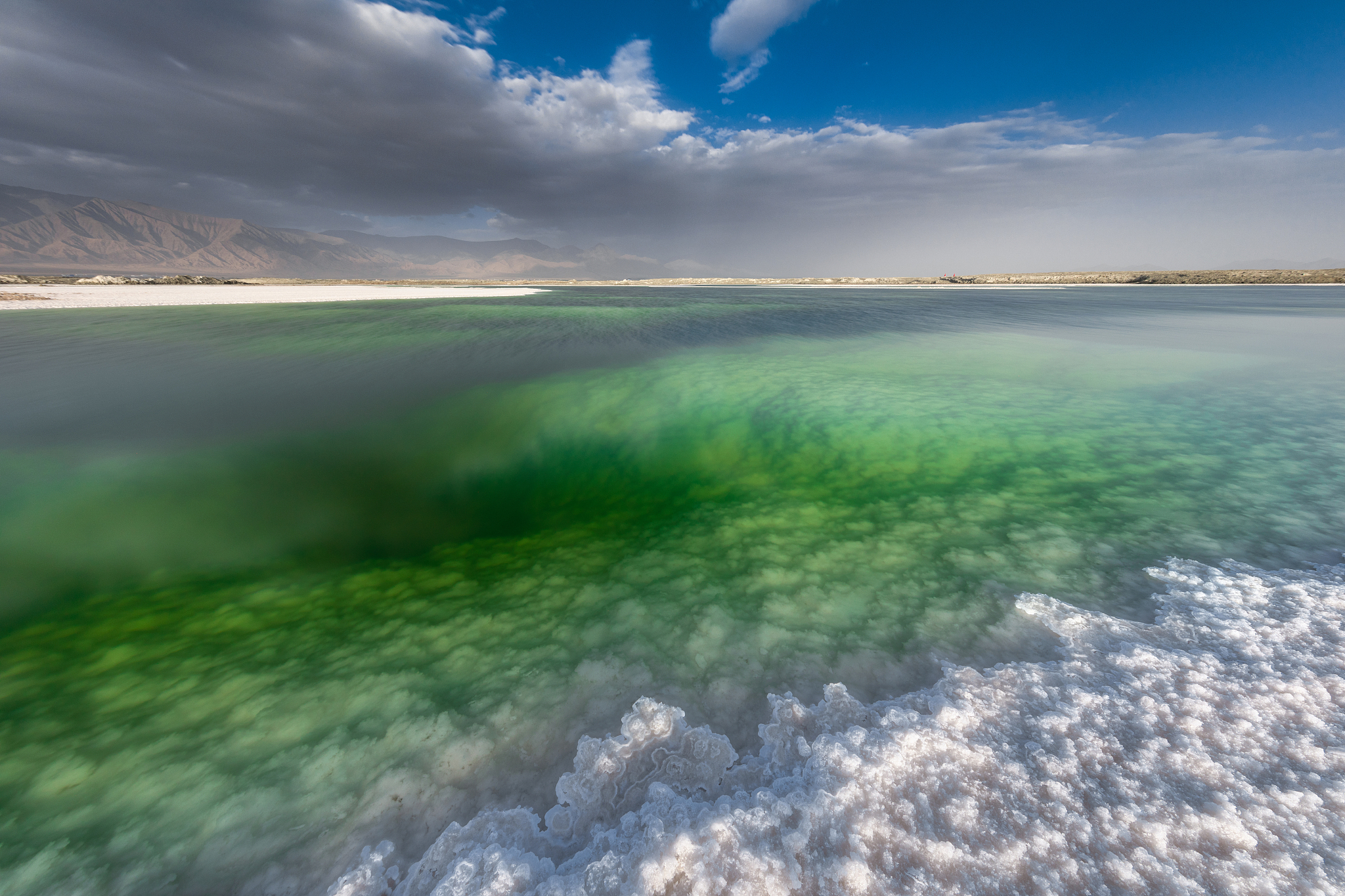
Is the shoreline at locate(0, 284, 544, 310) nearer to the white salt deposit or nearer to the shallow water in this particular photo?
the white salt deposit

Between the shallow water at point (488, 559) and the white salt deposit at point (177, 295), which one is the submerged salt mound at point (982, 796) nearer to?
the shallow water at point (488, 559)

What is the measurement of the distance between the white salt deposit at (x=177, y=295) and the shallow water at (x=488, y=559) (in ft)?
121

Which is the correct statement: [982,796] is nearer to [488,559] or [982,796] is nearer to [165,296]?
[488,559]

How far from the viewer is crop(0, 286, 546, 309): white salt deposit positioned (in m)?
39.1

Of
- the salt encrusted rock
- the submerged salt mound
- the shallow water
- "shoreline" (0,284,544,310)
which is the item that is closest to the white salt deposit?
"shoreline" (0,284,544,310)

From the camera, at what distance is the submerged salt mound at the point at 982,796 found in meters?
2.60

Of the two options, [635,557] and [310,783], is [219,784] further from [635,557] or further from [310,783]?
[635,557]

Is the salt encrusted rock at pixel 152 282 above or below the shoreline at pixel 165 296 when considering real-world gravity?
above

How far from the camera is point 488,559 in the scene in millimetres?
6352

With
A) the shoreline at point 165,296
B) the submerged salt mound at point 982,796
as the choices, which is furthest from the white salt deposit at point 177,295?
the submerged salt mound at point 982,796

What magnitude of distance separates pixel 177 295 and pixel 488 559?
65.2m

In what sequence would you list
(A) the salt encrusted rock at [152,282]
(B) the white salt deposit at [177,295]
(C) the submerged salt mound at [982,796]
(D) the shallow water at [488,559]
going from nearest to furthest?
1. (C) the submerged salt mound at [982,796]
2. (D) the shallow water at [488,559]
3. (B) the white salt deposit at [177,295]
4. (A) the salt encrusted rock at [152,282]

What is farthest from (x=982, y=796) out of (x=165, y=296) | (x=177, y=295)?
(x=177, y=295)

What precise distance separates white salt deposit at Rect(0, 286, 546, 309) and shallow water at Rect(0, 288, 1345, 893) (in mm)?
37011
